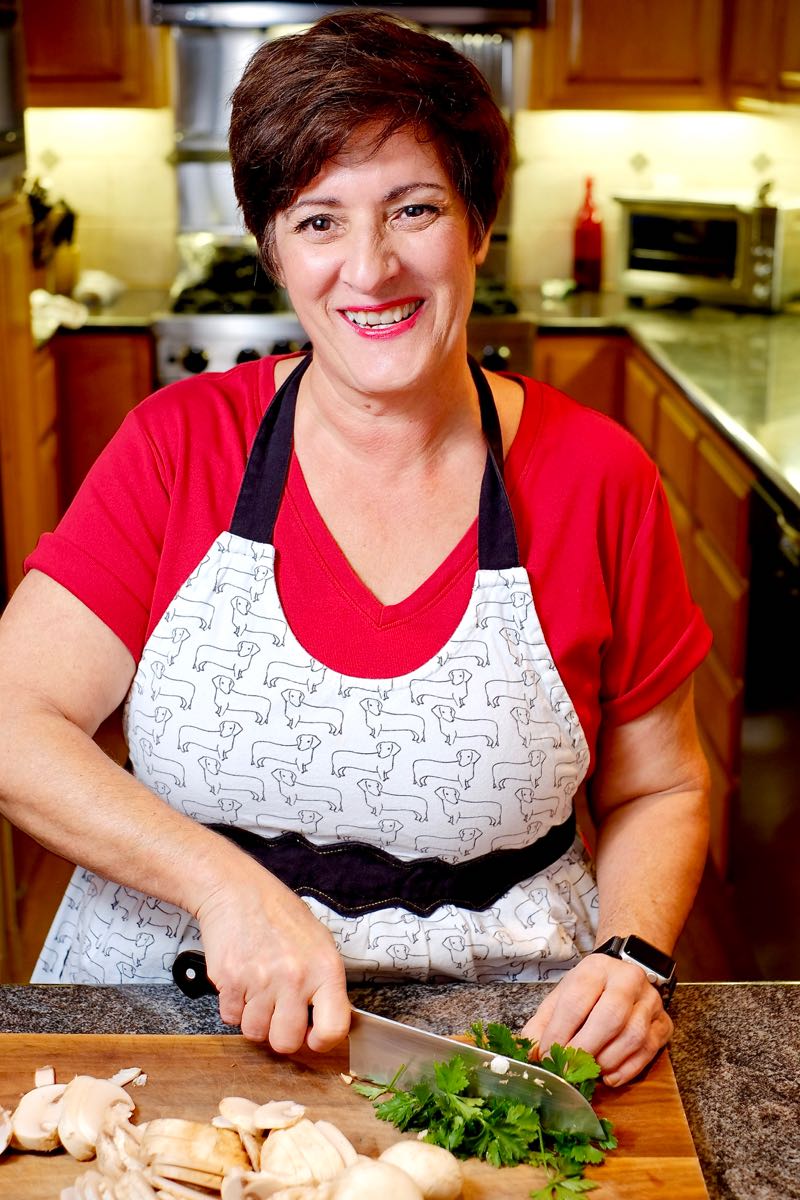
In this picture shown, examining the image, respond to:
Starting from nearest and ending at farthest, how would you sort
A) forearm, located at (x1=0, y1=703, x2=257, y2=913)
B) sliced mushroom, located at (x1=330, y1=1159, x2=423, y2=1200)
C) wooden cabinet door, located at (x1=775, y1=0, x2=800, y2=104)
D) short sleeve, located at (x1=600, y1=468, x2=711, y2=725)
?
sliced mushroom, located at (x1=330, y1=1159, x2=423, y2=1200)
forearm, located at (x1=0, y1=703, x2=257, y2=913)
short sleeve, located at (x1=600, y1=468, x2=711, y2=725)
wooden cabinet door, located at (x1=775, y1=0, x2=800, y2=104)

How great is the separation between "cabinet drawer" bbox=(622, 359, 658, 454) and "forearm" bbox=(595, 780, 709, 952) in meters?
2.55

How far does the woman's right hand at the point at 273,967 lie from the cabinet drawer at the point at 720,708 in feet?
6.48

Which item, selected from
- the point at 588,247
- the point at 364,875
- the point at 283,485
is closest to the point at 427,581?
the point at 283,485

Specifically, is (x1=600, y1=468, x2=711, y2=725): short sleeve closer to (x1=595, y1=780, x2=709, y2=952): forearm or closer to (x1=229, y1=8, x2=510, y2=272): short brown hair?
(x1=595, y1=780, x2=709, y2=952): forearm

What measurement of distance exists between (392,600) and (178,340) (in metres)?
3.00

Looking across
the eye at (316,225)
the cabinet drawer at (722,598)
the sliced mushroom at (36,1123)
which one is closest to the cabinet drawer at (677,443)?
the cabinet drawer at (722,598)

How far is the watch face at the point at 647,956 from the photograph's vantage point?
111 centimetres

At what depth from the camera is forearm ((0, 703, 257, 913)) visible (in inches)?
43.1

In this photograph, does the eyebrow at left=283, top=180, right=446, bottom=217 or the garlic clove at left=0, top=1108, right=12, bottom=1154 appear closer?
the garlic clove at left=0, top=1108, right=12, bottom=1154

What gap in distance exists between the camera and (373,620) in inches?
49.4

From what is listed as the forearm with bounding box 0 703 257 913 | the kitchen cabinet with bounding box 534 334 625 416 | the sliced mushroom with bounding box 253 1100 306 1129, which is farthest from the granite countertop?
the sliced mushroom with bounding box 253 1100 306 1129

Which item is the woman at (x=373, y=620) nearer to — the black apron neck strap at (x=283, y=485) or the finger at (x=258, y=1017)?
the black apron neck strap at (x=283, y=485)

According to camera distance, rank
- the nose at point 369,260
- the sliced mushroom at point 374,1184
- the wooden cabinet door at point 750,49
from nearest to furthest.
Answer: the sliced mushroom at point 374,1184 < the nose at point 369,260 < the wooden cabinet door at point 750,49

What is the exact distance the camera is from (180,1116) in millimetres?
969
